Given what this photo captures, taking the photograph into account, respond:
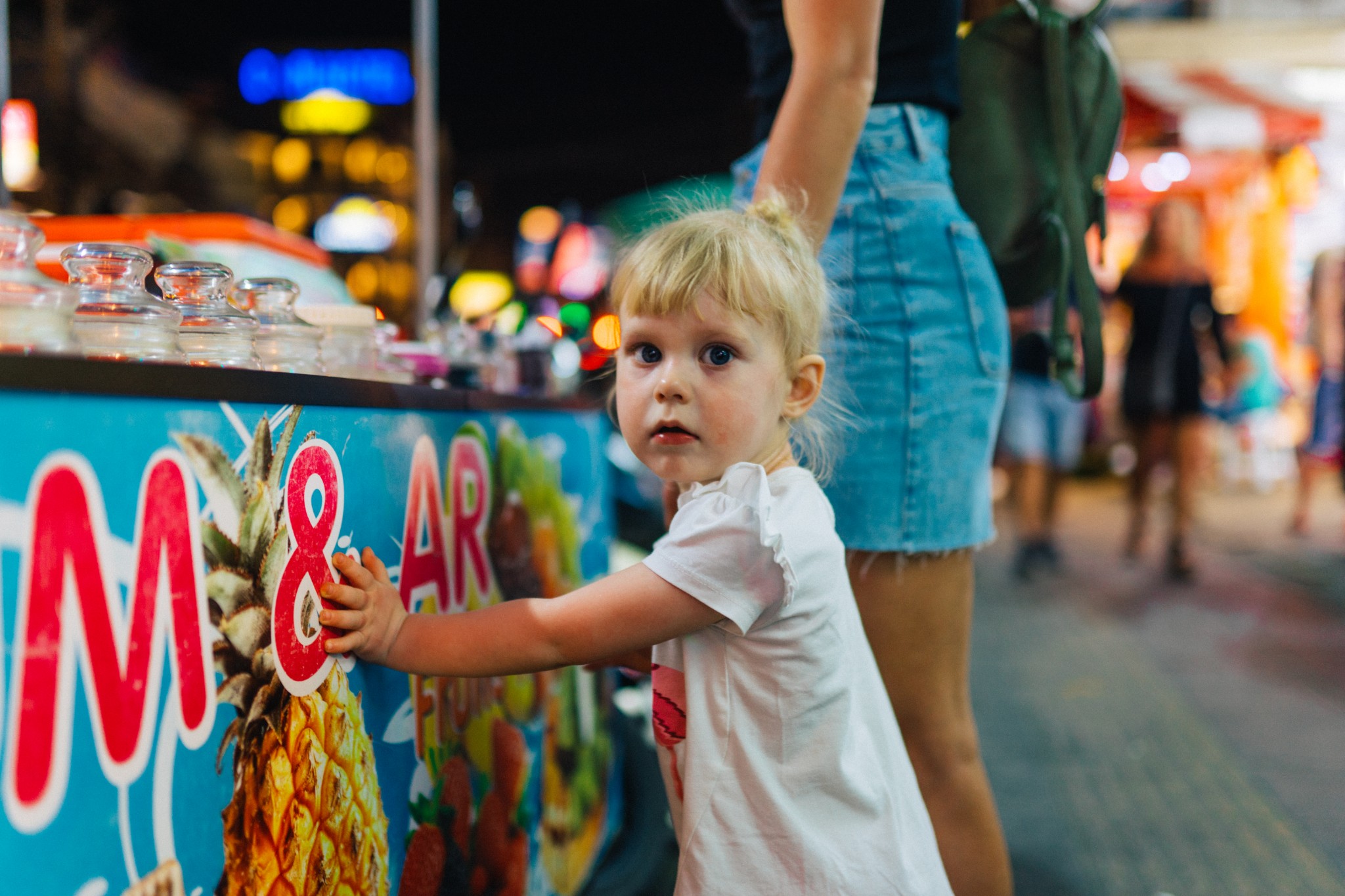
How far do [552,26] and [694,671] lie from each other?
764 centimetres

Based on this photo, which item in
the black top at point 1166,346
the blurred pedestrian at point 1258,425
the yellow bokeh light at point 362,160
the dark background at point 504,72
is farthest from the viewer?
the yellow bokeh light at point 362,160

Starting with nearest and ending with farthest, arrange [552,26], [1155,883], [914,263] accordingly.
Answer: [914,263]
[1155,883]
[552,26]

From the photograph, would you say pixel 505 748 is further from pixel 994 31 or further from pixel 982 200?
pixel 994 31

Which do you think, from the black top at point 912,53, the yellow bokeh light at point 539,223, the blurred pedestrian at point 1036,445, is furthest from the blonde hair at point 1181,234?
the yellow bokeh light at point 539,223

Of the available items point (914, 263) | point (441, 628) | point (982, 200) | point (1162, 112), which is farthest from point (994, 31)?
point (1162, 112)

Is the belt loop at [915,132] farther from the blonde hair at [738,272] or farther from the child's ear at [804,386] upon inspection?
the child's ear at [804,386]

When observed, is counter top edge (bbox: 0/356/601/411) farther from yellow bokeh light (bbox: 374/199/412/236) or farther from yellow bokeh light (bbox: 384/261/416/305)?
yellow bokeh light (bbox: 374/199/412/236)

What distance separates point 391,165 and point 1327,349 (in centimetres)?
1316

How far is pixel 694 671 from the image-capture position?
3.22 feet

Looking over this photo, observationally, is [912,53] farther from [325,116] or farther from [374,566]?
[325,116]

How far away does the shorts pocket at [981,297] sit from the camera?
1.19 m

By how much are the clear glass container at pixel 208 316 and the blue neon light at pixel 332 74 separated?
13.8 meters

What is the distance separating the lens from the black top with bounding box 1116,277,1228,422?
4.64m

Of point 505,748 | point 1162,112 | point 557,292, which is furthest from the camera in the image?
point 557,292
